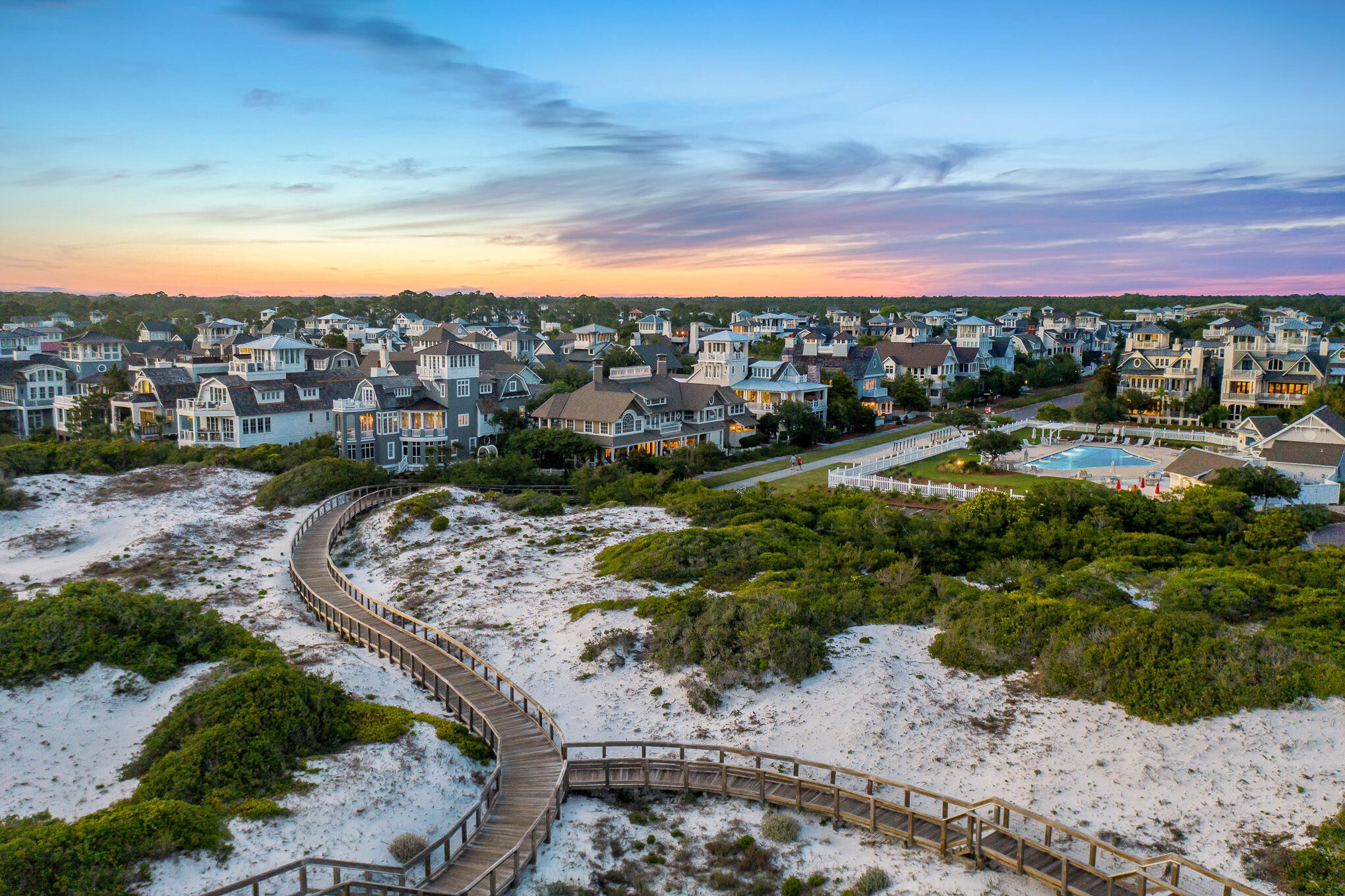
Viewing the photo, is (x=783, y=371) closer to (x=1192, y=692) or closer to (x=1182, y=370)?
(x=1182, y=370)

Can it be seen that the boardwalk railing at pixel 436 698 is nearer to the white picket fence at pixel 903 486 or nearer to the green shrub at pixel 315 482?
the green shrub at pixel 315 482

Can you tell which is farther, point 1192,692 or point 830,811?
point 1192,692

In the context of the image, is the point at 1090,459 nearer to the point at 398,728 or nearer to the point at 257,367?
the point at 398,728

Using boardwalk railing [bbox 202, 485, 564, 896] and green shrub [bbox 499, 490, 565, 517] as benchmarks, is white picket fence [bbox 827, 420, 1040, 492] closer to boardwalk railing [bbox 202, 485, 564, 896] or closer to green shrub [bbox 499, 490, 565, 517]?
green shrub [bbox 499, 490, 565, 517]

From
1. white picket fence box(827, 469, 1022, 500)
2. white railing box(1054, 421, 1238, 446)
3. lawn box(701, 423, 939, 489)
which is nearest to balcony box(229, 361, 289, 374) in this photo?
lawn box(701, 423, 939, 489)

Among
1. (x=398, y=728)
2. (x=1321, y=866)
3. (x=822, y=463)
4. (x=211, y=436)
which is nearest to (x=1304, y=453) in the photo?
(x=822, y=463)

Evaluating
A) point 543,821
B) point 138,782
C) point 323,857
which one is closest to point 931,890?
point 543,821
